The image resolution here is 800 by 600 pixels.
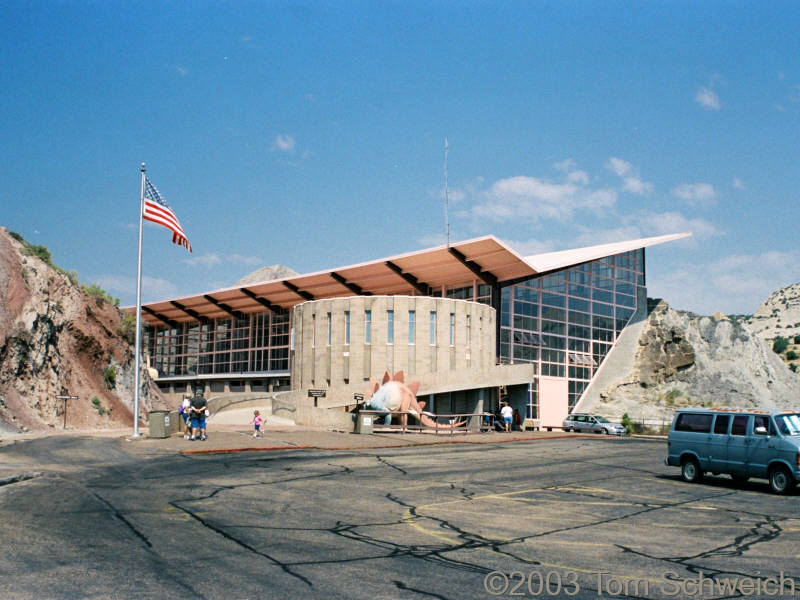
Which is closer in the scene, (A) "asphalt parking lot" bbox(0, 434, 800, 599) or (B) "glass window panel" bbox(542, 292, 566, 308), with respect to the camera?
(A) "asphalt parking lot" bbox(0, 434, 800, 599)

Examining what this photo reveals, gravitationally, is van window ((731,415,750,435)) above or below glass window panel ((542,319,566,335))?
below

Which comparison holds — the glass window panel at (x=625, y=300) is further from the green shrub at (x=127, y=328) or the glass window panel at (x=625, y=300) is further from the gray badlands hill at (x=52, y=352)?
the green shrub at (x=127, y=328)

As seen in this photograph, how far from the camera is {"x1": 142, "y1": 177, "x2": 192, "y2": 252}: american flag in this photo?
29.8 metres

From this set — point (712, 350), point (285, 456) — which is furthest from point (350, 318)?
point (712, 350)

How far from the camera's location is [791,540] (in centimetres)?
1160

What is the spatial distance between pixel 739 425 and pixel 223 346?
72137 millimetres

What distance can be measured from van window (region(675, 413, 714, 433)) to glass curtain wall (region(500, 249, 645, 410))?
115 feet

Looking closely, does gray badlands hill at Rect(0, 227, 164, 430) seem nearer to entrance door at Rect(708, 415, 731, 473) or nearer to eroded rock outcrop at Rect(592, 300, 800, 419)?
entrance door at Rect(708, 415, 731, 473)

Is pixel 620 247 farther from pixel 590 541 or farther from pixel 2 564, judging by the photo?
pixel 2 564

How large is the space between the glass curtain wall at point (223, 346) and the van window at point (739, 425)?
200 feet

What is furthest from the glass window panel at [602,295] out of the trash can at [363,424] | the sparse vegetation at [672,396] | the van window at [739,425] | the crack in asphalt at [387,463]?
the van window at [739,425]

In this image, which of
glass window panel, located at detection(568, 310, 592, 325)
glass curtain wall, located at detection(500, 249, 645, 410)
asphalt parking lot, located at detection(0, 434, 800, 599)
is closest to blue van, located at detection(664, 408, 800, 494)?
asphalt parking lot, located at detection(0, 434, 800, 599)

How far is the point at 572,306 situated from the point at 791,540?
4860 cm

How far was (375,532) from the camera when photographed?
11398mm
